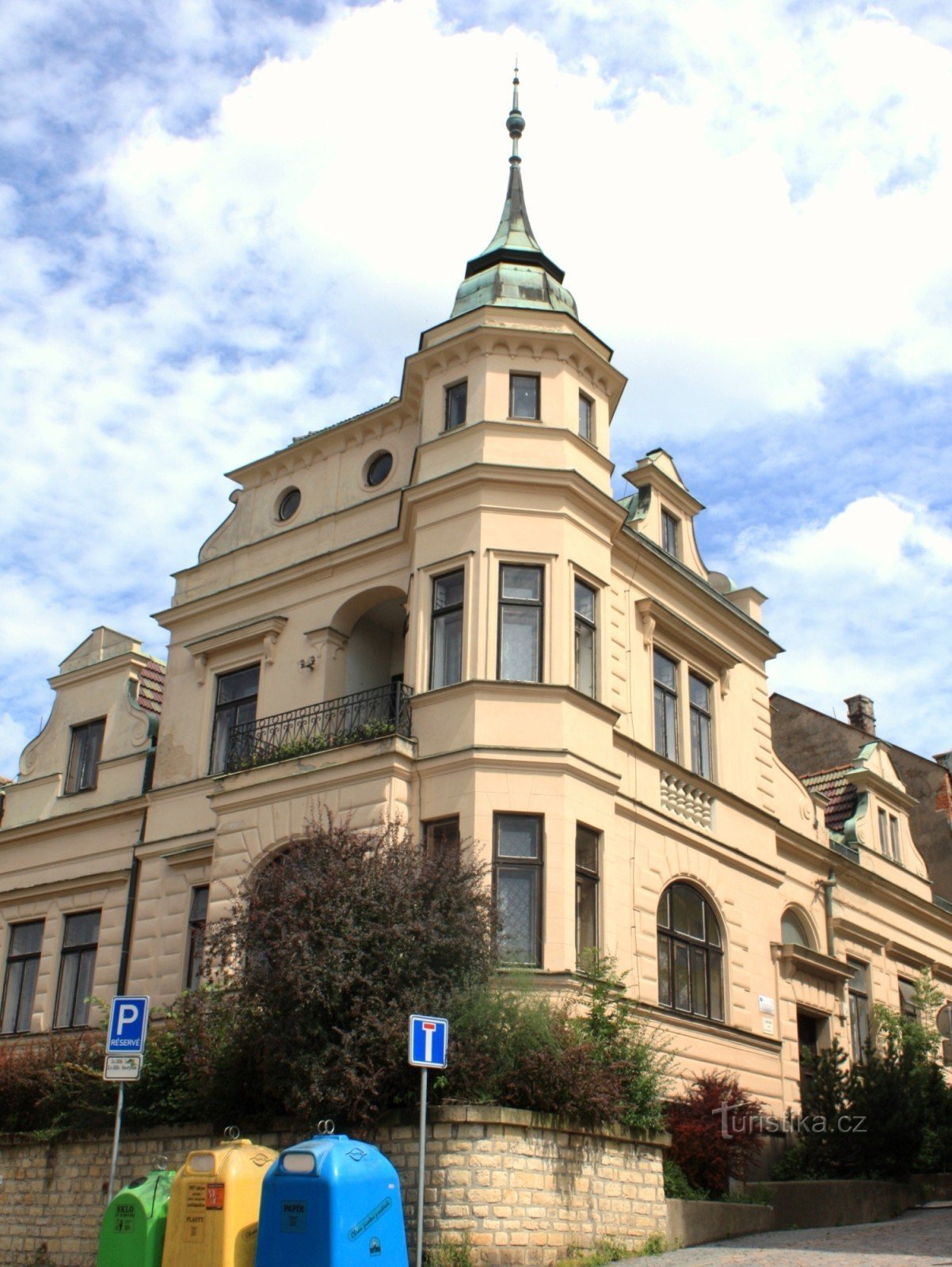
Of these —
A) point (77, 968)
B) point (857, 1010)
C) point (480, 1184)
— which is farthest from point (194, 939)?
point (857, 1010)

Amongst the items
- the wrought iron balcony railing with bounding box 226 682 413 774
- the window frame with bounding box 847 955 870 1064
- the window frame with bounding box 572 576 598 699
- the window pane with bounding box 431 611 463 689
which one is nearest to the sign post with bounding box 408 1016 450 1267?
the wrought iron balcony railing with bounding box 226 682 413 774

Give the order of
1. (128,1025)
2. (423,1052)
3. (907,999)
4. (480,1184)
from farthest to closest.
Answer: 1. (907,999)
2. (128,1025)
3. (480,1184)
4. (423,1052)

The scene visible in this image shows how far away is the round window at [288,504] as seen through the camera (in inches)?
1051

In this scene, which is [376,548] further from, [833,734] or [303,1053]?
[833,734]

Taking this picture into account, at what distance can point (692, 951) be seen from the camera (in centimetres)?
2298

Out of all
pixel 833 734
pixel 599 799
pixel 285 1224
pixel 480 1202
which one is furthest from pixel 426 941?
pixel 833 734

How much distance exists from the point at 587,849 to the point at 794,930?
30.6 feet

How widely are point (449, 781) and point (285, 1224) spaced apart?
26.5ft

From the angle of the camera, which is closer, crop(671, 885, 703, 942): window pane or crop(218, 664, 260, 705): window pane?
crop(671, 885, 703, 942): window pane

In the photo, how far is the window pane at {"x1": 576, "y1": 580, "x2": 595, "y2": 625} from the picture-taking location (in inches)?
864

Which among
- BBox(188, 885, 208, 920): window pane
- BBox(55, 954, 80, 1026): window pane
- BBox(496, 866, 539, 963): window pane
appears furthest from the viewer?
BBox(55, 954, 80, 1026): window pane

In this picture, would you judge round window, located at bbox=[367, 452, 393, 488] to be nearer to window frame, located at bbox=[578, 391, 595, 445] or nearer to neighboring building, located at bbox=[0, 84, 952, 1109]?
neighboring building, located at bbox=[0, 84, 952, 1109]

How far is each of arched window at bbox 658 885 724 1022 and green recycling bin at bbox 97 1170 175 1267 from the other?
9.43 meters

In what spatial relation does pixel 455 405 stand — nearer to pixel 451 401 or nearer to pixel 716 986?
pixel 451 401
